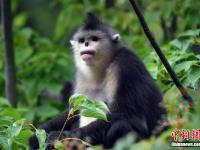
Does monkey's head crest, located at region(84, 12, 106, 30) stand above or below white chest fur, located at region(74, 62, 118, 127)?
above

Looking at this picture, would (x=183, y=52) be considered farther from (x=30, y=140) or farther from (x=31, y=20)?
(x=31, y=20)

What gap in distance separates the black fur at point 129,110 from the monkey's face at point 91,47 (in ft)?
1.43

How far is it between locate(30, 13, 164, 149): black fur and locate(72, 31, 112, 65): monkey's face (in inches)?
17.1

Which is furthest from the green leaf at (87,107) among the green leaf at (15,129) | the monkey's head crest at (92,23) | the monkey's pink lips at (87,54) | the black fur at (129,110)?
the monkey's head crest at (92,23)

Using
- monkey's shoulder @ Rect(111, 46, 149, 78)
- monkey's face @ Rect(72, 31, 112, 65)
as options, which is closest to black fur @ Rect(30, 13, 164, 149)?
monkey's shoulder @ Rect(111, 46, 149, 78)

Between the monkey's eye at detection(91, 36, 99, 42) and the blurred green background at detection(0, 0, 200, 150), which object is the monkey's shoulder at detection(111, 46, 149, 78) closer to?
the blurred green background at detection(0, 0, 200, 150)

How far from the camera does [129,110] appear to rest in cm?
704

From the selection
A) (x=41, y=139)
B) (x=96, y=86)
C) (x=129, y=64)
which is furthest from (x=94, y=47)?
(x=41, y=139)

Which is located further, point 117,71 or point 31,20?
point 31,20

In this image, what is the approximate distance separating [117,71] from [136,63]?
222 mm

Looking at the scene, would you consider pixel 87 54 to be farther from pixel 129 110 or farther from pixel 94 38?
pixel 129 110

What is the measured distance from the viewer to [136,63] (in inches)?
288

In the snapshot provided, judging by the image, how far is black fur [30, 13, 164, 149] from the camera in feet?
22.4

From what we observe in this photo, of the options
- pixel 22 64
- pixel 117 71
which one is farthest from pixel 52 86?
pixel 117 71
